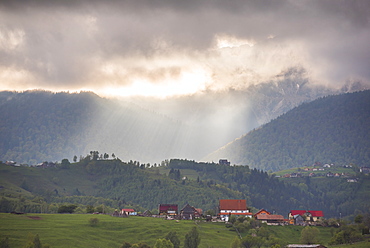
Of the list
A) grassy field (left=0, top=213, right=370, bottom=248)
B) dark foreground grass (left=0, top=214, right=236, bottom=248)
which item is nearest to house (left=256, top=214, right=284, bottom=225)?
grassy field (left=0, top=213, right=370, bottom=248)

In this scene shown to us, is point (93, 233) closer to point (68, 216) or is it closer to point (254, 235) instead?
point (68, 216)

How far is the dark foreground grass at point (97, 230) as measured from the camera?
147000mm

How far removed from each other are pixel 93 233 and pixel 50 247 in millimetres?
26572

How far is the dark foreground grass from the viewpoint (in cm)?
14700

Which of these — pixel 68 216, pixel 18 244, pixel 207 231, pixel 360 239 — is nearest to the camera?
pixel 18 244

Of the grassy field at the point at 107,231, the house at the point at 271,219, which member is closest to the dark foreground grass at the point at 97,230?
the grassy field at the point at 107,231

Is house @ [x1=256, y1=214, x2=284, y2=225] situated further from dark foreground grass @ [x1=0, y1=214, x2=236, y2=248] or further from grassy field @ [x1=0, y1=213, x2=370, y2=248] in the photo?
dark foreground grass @ [x1=0, y1=214, x2=236, y2=248]

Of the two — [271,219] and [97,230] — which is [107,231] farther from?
[271,219]

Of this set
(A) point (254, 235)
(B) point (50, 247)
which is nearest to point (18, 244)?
(B) point (50, 247)

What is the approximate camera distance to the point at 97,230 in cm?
16650

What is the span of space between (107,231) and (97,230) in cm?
304

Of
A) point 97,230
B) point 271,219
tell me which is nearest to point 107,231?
point 97,230

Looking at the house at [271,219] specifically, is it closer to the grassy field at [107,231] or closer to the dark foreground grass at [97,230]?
the grassy field at [107,231]

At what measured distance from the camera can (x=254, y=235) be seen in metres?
168
